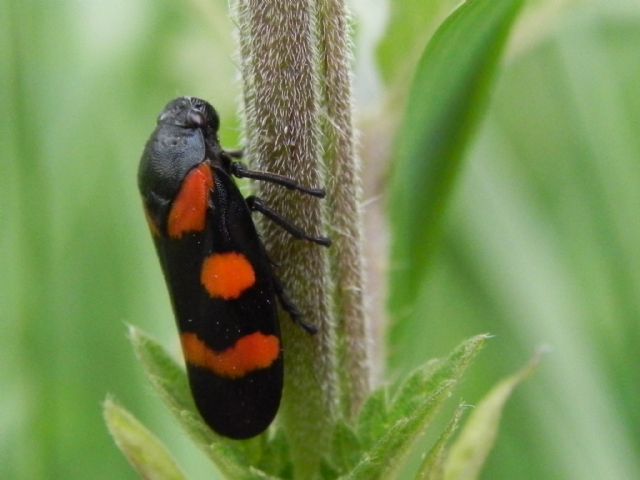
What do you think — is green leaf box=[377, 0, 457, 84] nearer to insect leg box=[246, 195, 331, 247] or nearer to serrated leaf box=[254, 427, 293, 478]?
insect leg box=[246, 195, 331, 247]

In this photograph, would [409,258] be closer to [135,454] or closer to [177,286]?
[177,286]

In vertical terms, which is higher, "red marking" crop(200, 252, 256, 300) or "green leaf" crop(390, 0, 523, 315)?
"green leaf" crop(390, 0, 523, 315)

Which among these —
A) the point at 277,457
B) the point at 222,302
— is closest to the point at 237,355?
the point at 222,302

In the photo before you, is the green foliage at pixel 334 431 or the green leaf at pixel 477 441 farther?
the green leaf at pixel 477 441

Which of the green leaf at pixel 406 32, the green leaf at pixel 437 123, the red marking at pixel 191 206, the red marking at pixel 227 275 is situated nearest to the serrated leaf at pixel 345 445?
the red marking at pixel 227 275

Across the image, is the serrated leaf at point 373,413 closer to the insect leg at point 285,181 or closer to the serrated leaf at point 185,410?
the serrated leaf at point 185,410

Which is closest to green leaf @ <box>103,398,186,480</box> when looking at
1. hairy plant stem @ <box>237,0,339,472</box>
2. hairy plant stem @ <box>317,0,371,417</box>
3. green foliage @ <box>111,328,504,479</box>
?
green foliage @ <box>111,328,504,479</box>
